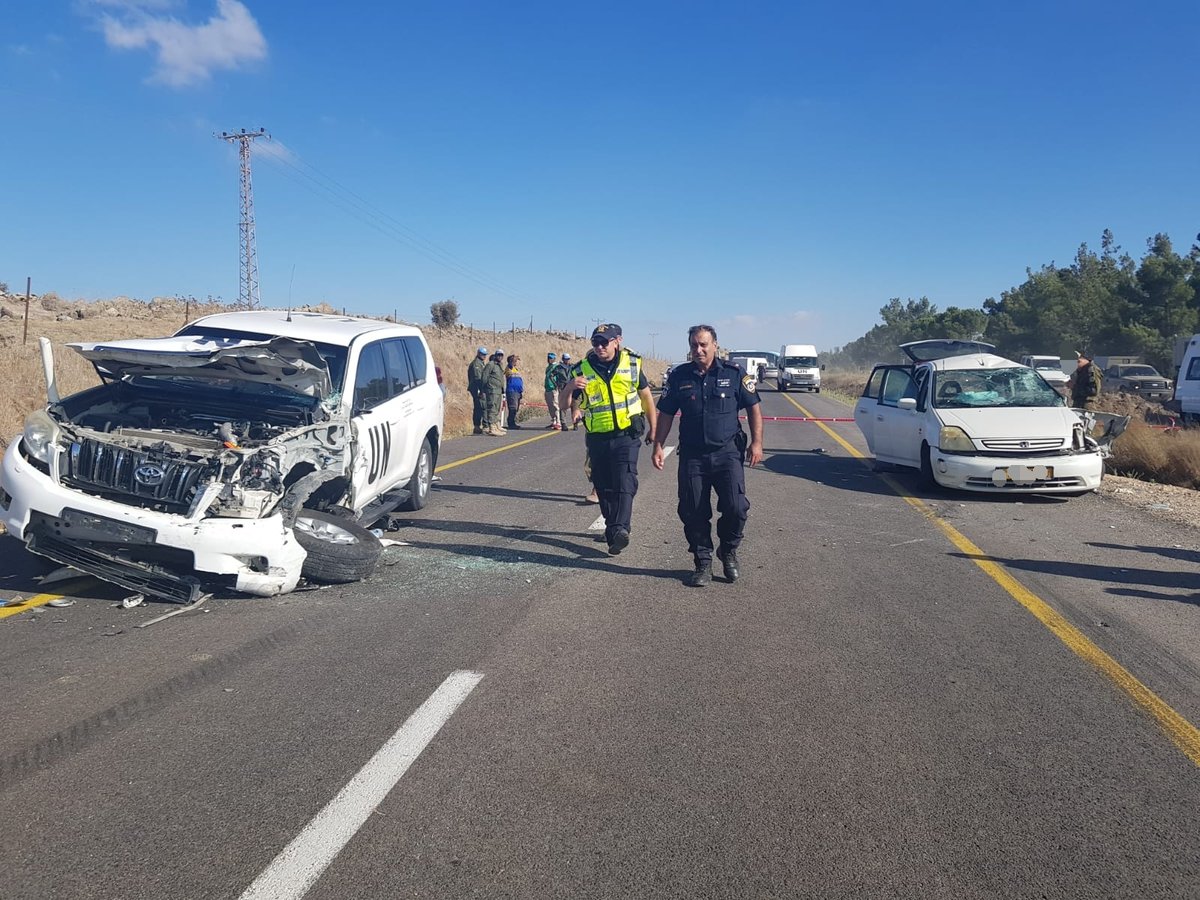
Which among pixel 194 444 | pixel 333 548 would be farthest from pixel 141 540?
A: pixel 333 548

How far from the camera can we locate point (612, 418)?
773cm

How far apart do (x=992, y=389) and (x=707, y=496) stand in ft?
22.2

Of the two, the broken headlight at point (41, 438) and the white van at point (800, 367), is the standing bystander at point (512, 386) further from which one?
the white van at point (800, 367)

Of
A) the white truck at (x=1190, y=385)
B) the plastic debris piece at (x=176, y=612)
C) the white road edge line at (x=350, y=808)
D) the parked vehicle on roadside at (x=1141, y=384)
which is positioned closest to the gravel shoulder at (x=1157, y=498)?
the white road edge line at (x=350, y=808)

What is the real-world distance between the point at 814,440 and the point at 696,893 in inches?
660

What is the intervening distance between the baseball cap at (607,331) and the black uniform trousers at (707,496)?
1.25 metres

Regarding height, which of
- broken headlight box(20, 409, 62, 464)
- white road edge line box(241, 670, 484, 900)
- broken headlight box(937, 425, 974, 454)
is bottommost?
white road edge line box(241, 670, 484, 900)

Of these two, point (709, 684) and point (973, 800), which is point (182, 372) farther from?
point (973, 800)

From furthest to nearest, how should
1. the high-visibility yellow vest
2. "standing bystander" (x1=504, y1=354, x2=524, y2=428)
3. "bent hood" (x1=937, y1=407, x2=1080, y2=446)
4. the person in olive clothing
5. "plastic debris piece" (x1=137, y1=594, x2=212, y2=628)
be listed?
"standing bystander" (x1=504, y1=354, x2=524, y2=428)
the person in olive clothing
"bent hood" (x1=937, y1=407, x2=1080, y2=446)
the high-visibility yellow vest
"plastic debris piece" (x1=137, y1=594, x2=212, y2=628)

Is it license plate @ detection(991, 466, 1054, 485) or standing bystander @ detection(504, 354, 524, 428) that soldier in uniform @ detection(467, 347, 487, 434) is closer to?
standing bystander @ detection(504, 354, 524, 428)

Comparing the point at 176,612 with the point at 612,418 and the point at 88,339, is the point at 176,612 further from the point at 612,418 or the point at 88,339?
the point at 88,339

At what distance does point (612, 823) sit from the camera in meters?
3.41

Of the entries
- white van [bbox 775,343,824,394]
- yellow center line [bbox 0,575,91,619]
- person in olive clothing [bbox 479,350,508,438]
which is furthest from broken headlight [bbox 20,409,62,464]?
white van [bbox 775,343,824,394]

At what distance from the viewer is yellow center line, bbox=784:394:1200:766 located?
14.0 feet
